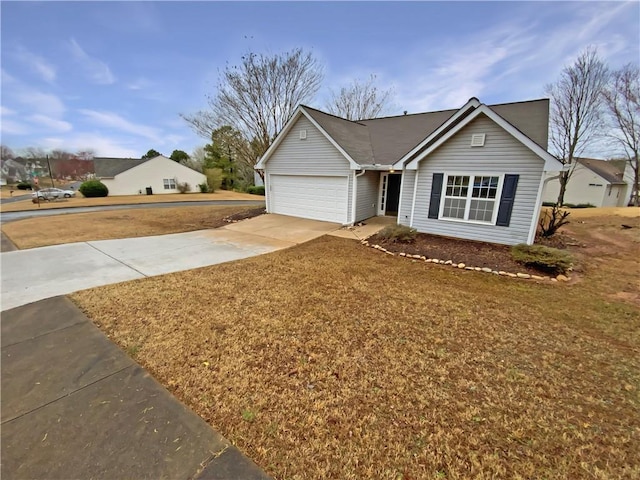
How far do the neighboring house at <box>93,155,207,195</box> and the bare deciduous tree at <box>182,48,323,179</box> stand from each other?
19.5 metres

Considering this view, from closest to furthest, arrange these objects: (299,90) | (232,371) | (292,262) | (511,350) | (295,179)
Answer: (232,371), (511,350), (292,262), (295,179), (299,90)

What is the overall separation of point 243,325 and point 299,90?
20055 millimetres

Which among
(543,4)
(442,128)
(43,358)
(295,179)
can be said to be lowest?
(43,358)

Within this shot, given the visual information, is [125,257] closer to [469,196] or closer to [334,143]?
[334,143]

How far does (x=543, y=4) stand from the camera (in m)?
9.52

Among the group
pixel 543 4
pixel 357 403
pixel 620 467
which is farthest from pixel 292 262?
pixel 543 4

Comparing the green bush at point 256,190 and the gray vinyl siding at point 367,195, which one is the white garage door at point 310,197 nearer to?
the gray vinyl siding at point 367,195

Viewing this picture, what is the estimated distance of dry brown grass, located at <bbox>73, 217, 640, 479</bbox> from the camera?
2.32 m

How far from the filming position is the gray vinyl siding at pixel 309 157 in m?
11.7

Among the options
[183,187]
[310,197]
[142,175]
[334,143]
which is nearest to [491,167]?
[334,143]

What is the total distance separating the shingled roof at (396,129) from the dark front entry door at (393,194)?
1435 millimetres

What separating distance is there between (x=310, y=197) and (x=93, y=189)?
33.3 m

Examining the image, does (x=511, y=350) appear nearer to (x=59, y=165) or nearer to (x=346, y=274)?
(x=346, y=274)

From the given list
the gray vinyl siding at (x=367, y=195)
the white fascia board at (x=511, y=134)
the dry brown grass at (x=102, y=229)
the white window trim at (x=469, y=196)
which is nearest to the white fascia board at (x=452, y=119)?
the white fascia board at (x=511, y=134)
